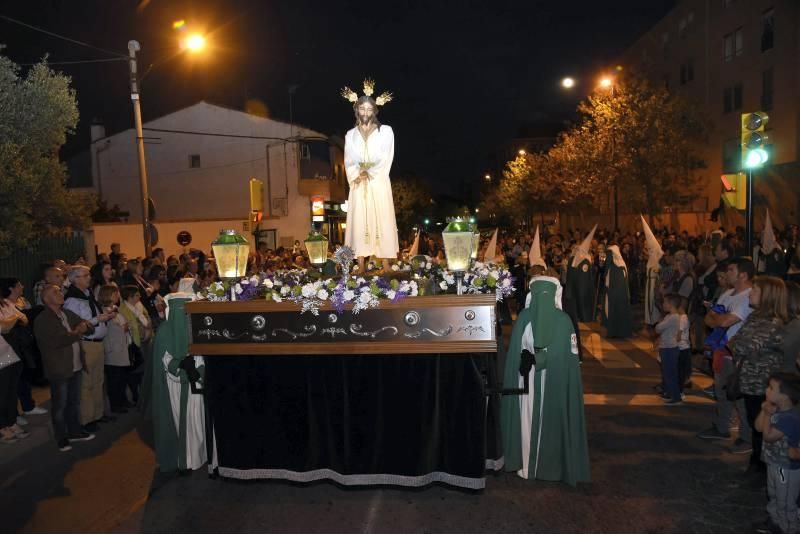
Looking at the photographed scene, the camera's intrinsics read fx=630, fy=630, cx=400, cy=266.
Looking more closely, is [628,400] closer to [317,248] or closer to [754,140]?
[317,248]

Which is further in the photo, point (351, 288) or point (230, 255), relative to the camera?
point (230, 255)

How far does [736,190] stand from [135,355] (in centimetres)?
1076

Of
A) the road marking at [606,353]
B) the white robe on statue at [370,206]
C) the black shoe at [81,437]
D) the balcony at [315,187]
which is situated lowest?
the road marking at [606,353]

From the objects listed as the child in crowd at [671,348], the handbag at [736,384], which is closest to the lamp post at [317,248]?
the child in crowd at [671,348]

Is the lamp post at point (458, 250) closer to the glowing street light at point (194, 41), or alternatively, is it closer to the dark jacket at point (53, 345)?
A: the dark jacket at point (53, 345)

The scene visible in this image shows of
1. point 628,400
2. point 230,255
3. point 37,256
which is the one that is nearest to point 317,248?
point 230,255

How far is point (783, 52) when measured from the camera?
2669 cm

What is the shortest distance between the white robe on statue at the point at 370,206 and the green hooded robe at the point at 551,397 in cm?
215

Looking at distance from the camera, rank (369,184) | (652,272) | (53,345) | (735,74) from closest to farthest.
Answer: (53,345) → (369,184) → (652,272) → (735,74)

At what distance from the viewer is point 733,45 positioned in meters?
30.7

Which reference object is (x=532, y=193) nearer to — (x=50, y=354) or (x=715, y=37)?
(x=715, y=37)

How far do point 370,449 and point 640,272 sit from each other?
16.3 metres

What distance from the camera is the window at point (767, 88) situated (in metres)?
27.7

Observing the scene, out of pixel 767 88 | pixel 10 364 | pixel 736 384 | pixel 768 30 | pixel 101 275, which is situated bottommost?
pixel 736 384
